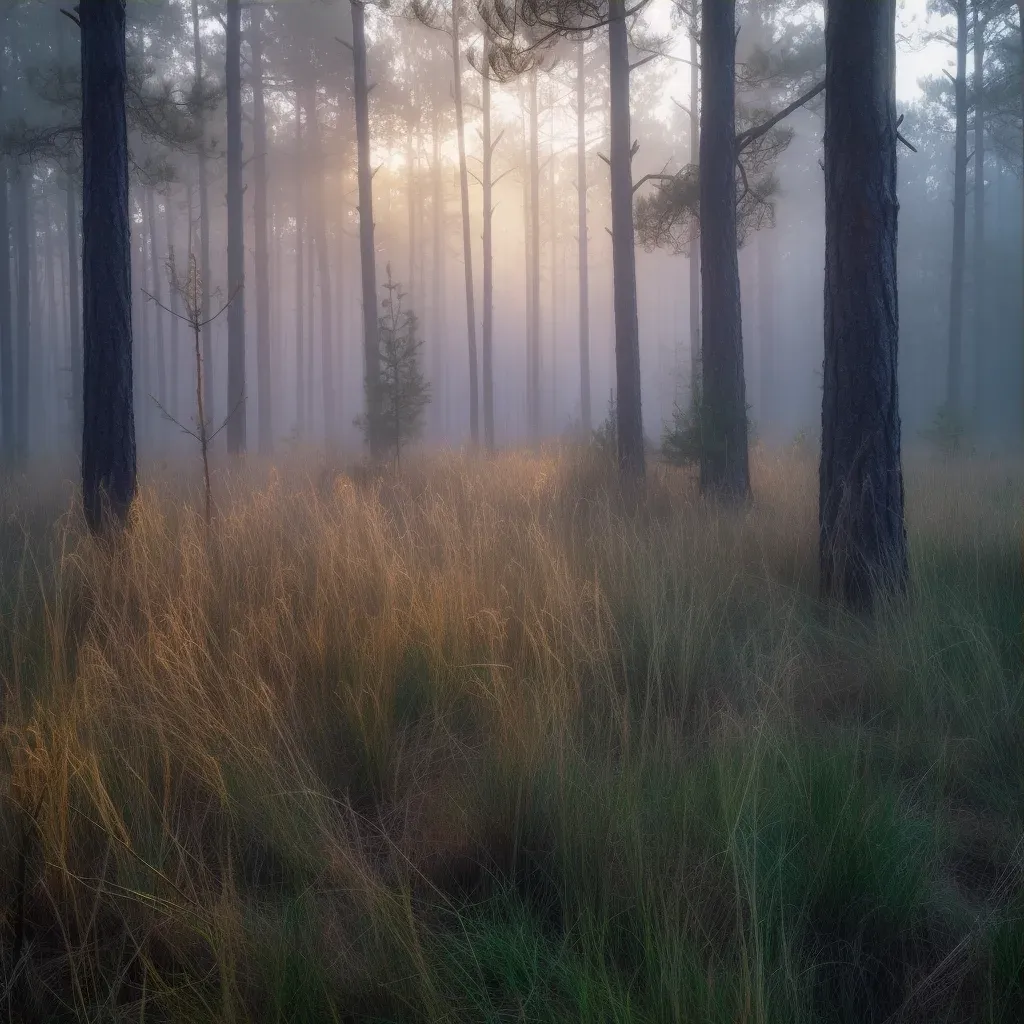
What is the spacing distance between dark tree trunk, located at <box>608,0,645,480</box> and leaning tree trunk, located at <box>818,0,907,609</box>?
5.42 metres

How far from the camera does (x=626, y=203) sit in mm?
10102

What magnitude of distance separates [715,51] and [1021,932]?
8.44 m

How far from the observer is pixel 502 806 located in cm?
223

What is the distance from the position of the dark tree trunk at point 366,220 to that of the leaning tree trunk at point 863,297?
10534 mm

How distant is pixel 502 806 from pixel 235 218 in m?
15.8

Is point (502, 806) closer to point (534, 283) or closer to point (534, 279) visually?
point (534, 283)

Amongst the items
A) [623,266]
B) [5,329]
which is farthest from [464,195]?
[5,329]

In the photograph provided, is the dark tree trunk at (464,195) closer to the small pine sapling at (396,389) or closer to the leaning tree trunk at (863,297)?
the small pine sapling at (396,389)

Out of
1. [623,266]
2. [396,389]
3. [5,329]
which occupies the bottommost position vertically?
[396,389]

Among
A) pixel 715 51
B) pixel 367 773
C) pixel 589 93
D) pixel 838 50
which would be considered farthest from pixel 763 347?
pixel 367 773

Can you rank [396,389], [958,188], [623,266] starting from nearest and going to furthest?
1. [623,266]
2. [396,389]
3. [958,188]

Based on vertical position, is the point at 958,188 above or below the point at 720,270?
above

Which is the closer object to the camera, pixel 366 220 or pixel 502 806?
pixel 502 806

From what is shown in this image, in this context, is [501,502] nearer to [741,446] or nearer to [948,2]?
[741,446]
